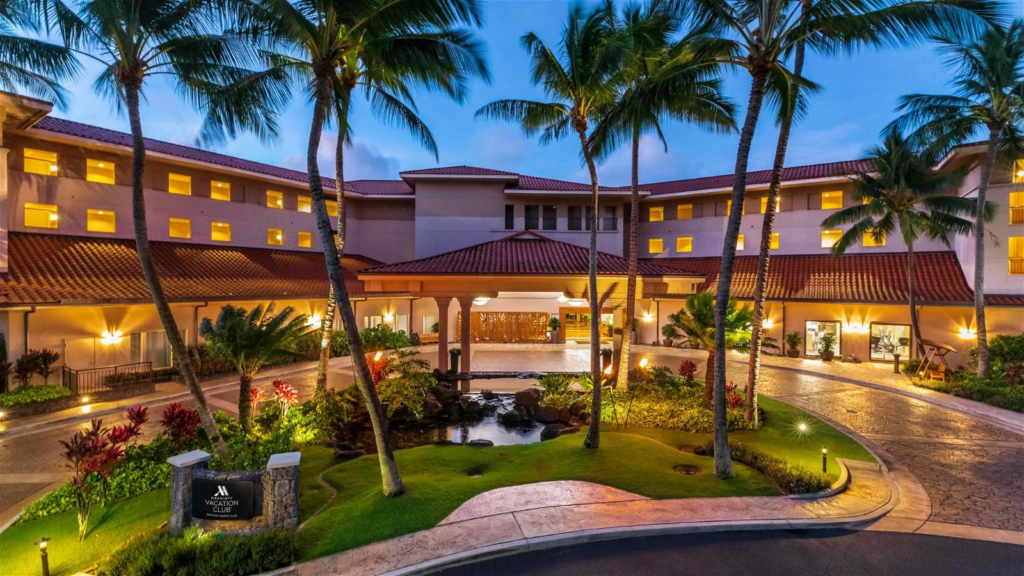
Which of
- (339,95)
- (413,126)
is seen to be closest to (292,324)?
(339,95)

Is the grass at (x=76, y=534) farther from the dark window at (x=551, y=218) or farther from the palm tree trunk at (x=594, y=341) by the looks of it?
the dark window at (x=551, y=218)

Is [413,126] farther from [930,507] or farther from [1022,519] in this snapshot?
[1022,519]

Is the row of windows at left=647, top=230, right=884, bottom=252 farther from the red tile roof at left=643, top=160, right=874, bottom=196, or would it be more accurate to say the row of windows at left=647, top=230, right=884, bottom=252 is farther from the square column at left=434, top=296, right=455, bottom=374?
the square column at left=434, top=296, right=455, bottom=374

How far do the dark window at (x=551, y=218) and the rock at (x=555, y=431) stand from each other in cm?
1791

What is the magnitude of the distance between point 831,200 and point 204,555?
32.8 m

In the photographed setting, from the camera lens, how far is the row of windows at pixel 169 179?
18703 millimetres

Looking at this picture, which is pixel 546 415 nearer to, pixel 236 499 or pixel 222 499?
pixel 236 499

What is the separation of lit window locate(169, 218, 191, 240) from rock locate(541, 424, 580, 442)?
2278 cm

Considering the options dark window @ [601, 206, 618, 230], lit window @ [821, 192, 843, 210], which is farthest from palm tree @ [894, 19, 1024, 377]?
dark window @ [601, 206, 618, 230]

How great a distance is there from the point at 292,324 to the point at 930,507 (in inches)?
608

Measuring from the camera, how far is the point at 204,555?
6.67m

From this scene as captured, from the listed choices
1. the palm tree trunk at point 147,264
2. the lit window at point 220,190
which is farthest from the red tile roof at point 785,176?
the palm tree trunk at point 147,264

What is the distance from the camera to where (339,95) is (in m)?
10.8

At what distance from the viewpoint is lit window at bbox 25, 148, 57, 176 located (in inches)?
728
